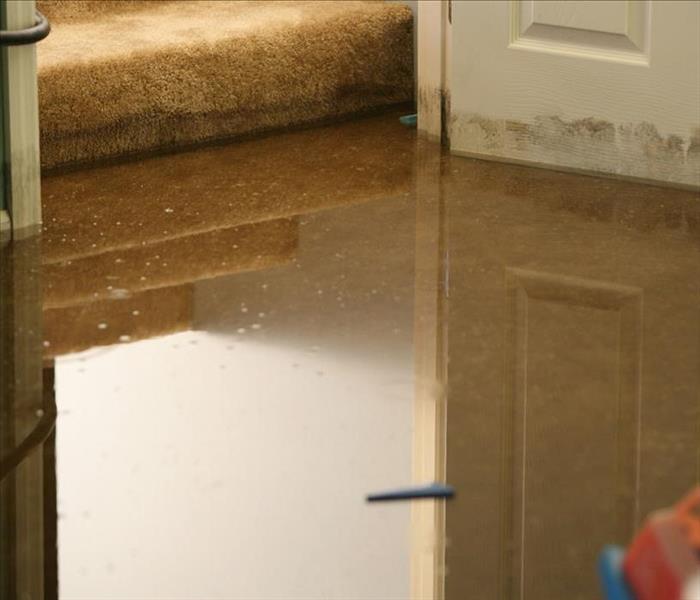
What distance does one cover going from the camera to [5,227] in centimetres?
254

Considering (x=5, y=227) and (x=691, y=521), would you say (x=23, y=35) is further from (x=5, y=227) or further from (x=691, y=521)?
(x=691, y=521)

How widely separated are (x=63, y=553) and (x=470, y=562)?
442mm

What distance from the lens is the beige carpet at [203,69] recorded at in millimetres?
2912

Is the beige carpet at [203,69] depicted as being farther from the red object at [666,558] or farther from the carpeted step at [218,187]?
the red object at [666,558]

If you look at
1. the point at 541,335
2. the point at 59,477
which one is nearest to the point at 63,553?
the point at 59,477

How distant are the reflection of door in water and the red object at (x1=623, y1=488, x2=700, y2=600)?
0.51 m

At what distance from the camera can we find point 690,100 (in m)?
2.78

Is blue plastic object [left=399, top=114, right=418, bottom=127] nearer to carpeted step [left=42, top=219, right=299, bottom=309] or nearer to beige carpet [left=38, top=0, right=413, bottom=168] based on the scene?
beige carpet [left=38, top=0, right=413, bottom=168]

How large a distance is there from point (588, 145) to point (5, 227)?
110 cm

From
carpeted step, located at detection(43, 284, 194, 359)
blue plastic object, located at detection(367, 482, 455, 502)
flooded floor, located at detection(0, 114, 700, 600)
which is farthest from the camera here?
carpeted step, located at detection(43, 284, 194, 359)

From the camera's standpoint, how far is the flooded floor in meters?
1.68

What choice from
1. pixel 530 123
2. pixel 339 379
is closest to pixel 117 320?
pixel 339 379

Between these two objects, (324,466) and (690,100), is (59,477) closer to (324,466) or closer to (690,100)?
(324,466)

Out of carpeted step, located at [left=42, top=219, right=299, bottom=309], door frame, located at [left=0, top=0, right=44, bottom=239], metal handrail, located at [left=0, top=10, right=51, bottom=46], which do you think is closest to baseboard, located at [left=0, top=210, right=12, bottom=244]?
door frame, located at [left=0, top=0, right=44, bottom=239]
